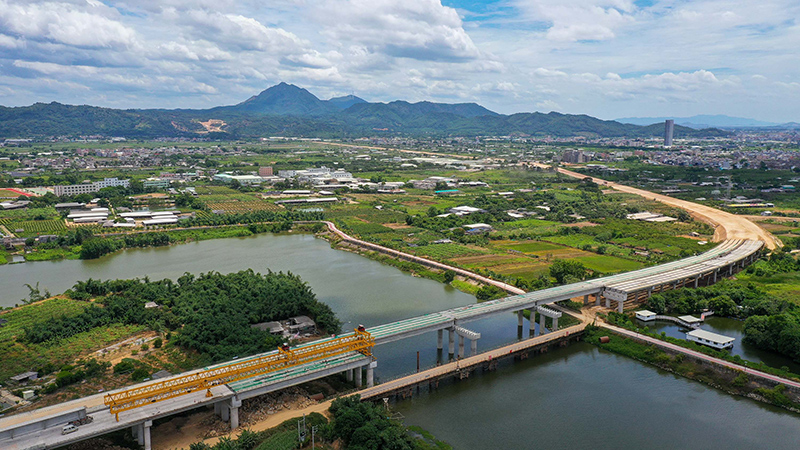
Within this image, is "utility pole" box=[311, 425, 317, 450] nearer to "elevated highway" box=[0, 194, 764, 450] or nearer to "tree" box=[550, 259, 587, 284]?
"elevated highway" box=[0, 194, 764, 450]

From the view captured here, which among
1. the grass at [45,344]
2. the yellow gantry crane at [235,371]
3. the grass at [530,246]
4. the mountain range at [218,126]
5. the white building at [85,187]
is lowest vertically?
the grass at [45,344]

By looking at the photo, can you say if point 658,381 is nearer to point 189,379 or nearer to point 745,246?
point 189,379

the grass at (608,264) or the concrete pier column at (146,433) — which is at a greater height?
the grass at (608,264)

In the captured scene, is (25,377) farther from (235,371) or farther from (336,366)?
(336,366)

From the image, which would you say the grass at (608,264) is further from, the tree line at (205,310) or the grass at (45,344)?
the grass at (45,344)

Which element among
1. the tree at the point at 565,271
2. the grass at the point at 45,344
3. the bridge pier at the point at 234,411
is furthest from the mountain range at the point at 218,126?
the bridge pier at the point at 234,411

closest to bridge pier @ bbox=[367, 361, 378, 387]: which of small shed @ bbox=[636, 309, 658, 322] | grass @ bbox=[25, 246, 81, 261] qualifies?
small shed @ bbox=[636, 309, 658, 322]
